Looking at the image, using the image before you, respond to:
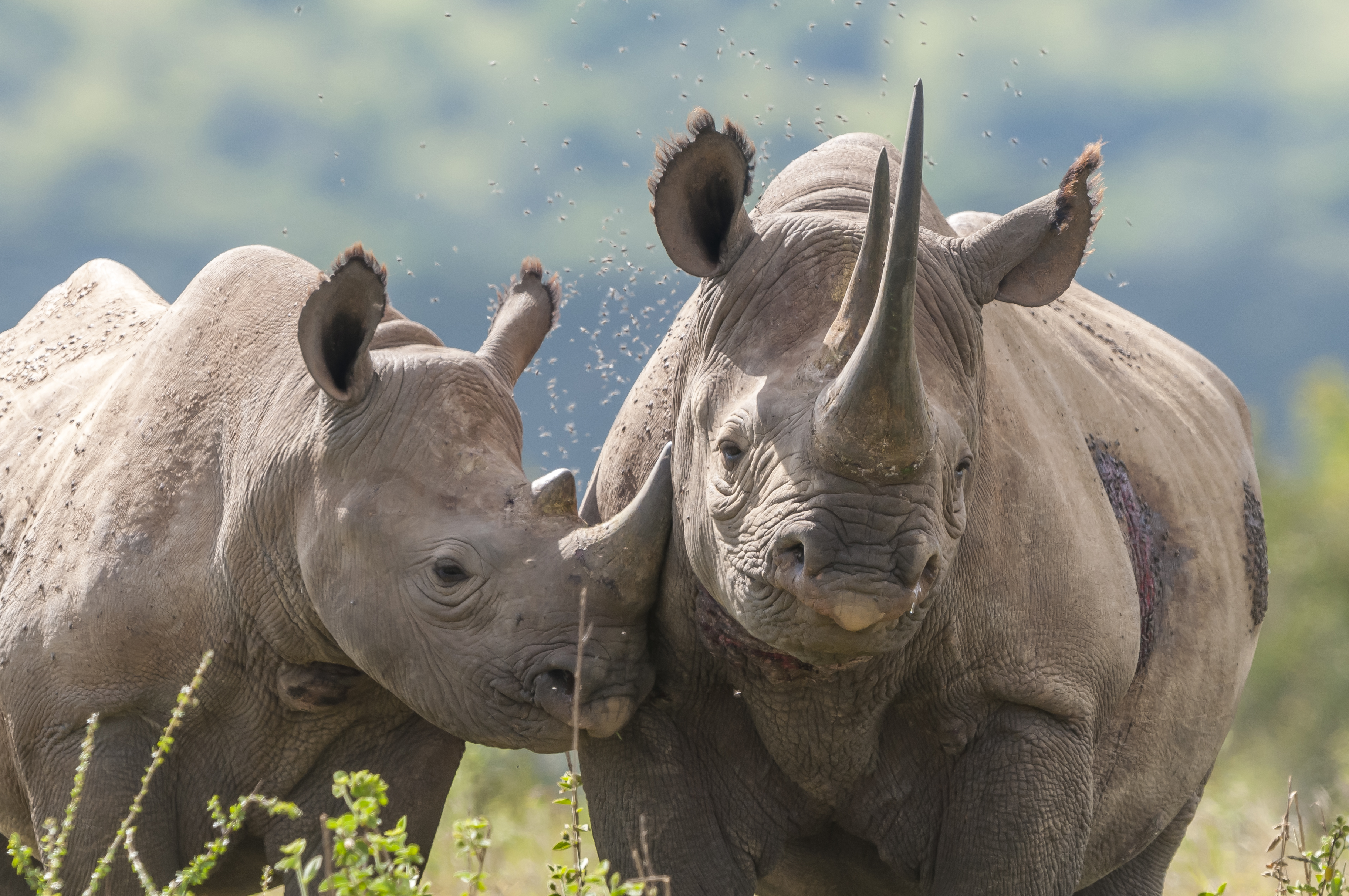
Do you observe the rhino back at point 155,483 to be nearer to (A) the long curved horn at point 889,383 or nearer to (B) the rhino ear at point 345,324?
(B) the rhino ear at point 345,324

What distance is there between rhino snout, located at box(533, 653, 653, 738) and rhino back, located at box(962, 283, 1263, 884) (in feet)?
3.76

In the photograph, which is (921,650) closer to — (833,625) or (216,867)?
(833,625)

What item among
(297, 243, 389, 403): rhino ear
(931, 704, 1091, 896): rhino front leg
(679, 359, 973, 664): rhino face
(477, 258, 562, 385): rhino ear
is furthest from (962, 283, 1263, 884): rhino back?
(297, 243, 389, 403): rhino ear

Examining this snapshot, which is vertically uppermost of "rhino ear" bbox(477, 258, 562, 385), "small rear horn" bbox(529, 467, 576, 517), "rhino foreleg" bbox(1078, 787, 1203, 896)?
"rhino ear" bbox(477, 258, 562, 385)

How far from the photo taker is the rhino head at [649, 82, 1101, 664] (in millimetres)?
4000

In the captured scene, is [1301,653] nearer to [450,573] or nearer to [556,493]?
[556,493]

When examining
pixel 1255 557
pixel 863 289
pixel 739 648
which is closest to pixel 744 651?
pixel 739 648

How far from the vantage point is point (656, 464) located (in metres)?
5.16

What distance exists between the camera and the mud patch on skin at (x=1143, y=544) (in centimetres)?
586

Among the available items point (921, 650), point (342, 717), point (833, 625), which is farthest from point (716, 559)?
point (342, 717)

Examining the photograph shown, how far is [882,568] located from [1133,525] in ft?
7.39

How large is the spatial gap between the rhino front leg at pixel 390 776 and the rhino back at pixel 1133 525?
225 cm

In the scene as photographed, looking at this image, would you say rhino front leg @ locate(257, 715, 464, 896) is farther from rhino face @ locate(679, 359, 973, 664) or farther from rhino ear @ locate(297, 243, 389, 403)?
rhino face @ locate(679, 359, 973, 664)

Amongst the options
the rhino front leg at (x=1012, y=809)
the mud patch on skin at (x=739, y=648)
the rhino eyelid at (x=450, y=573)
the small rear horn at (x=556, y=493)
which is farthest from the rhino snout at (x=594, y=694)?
the rhino front leg at (x=1012, y=809)
